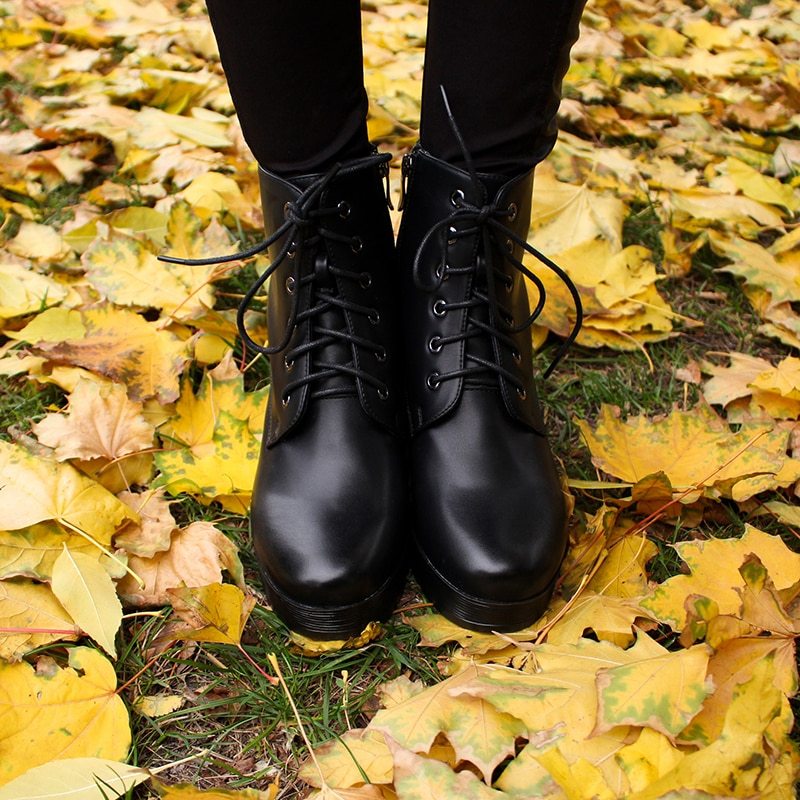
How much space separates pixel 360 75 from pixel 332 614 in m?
0.56

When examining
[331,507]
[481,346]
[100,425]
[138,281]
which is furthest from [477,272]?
[138,281]

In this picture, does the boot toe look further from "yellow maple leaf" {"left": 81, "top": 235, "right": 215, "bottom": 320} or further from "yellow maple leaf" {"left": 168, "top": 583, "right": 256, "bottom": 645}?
"yellow maple leaf" {"left": 81, "top": 235, "right": 215, "bottom": 320}

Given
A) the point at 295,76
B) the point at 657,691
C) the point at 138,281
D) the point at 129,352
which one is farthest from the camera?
the point at 138,281

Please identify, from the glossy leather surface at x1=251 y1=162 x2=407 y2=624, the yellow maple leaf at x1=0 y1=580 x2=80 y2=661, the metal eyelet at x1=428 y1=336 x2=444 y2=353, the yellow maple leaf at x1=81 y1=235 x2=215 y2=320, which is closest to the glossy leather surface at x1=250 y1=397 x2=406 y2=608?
the glossy leather surface at x1=251 y1=162 x2=407 y2=624

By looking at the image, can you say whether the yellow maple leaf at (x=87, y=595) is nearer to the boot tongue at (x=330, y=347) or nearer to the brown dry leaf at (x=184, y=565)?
the brown dry leaf at (x=184, y=565)

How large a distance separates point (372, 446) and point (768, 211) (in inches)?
42.8

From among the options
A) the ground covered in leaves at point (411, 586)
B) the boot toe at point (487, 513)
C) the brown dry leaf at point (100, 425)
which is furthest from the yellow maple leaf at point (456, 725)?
the brown dry leaf at point (100, 425)

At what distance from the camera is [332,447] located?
85cm

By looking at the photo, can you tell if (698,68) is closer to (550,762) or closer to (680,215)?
(680,215)

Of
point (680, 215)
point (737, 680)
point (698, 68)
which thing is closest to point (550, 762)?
point (737, 680)

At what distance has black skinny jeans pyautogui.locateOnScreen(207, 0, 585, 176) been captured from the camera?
0.74m

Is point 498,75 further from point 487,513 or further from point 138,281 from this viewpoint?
point 138,281

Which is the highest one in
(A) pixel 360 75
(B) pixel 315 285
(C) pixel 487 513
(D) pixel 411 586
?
(A) pixel 360 75

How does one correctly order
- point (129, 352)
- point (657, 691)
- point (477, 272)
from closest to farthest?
point (657, 691) → point (477, 272) → point (129, 352)
